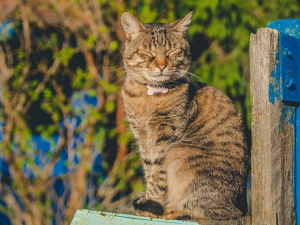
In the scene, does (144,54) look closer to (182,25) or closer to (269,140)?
(182,25)

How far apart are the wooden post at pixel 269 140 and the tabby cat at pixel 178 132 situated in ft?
1.90

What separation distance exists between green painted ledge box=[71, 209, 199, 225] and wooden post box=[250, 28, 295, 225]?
30 cm

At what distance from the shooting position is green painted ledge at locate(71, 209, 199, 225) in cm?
189

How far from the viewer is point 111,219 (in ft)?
6.49

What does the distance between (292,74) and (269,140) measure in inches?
10.5

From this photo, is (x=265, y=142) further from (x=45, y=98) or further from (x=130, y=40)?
(x=45, y=98)

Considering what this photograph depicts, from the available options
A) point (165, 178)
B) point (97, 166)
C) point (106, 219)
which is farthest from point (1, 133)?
point (106, 219)

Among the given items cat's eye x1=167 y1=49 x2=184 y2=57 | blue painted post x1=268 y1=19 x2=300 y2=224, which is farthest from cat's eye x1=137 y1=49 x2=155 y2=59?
blue painted post x1=268 y1=19 x2=300 y2=224

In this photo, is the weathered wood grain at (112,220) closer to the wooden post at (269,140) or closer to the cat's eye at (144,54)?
the wooden post at (269,140)


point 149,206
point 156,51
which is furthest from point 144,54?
point 149,206

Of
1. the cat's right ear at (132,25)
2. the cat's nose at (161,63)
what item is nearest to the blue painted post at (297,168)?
the cat's nose at (161,63)

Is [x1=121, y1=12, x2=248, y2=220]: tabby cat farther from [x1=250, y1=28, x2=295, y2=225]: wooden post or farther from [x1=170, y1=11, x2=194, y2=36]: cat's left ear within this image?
[x1=250, y1=28, x2=295, y2=225]: wooden post

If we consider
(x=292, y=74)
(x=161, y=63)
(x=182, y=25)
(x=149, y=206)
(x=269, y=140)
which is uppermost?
(x=182, y=25)

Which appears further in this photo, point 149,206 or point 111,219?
point 149,206
